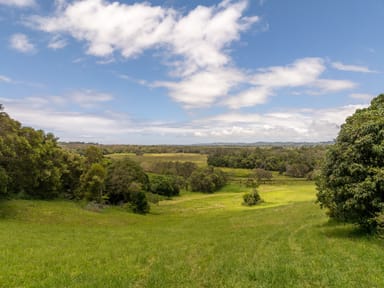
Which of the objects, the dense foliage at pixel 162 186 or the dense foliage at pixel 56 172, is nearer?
the dense foliage at pixel 56 172

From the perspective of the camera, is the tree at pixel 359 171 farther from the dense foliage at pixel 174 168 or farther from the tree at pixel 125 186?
the dense foliage at pixel 174 168

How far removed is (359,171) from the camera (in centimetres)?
1775

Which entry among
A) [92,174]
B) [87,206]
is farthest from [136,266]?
[92,174]

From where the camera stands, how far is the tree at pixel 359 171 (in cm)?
1695

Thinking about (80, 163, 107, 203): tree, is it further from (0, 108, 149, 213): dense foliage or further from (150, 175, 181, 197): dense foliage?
(150, 175, 181, 197): dense foliage

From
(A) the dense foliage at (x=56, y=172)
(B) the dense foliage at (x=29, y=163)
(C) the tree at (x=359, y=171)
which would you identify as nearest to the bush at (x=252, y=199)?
(A) the dense foliage at (x=56, y=172)

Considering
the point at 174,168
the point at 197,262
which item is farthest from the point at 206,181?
the point at 197,262

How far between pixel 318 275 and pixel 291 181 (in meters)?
116

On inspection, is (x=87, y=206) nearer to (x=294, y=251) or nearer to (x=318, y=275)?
(x=294, y=251)

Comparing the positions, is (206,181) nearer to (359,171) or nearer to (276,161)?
(276,161)

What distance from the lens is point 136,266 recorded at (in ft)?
45.4

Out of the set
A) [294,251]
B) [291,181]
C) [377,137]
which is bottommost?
[291,181]

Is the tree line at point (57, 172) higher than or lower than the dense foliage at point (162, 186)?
higher

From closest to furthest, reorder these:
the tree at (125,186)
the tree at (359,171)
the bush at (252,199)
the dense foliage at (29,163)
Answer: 1. the tree at (359,171)
2. the dense foliage at (29,163)
3. the tree at (125,186)
4. the bush at (252,199)
